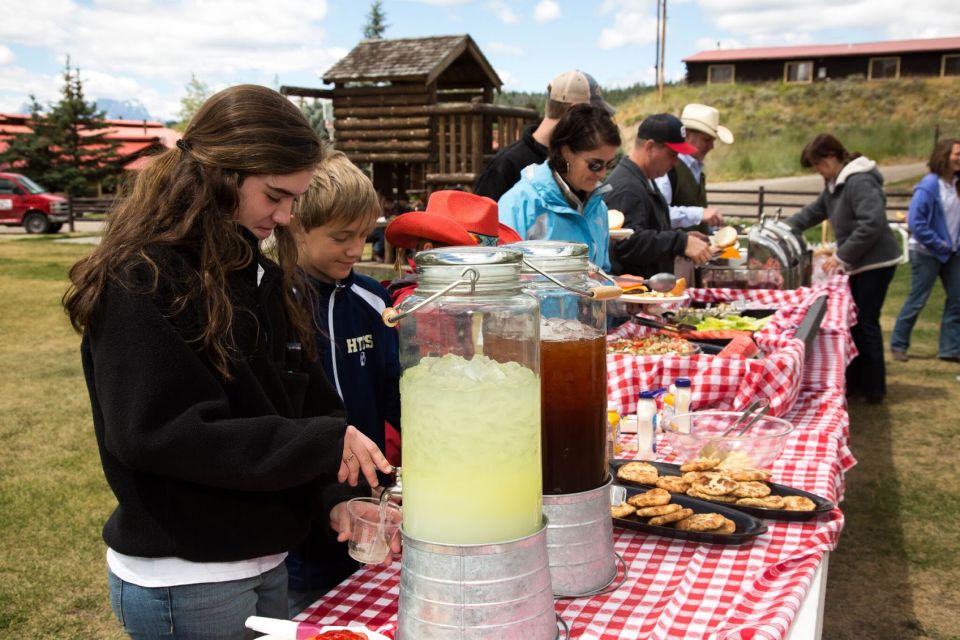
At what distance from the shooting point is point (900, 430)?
5.99 meters

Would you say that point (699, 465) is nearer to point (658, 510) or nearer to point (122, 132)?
point (658, 510)

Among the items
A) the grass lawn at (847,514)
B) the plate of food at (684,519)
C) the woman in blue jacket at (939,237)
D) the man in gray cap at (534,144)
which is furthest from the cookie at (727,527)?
the woman in blue jacket at (939,237)

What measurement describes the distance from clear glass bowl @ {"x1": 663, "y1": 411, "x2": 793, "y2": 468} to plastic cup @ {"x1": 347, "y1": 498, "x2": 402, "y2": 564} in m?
1.07

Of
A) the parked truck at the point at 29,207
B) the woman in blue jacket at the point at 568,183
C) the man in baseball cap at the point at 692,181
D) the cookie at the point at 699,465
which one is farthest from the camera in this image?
the parked truck at the point at 29,207

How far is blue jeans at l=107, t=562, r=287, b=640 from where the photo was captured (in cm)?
141

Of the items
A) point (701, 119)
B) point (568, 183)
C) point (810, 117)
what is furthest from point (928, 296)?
point (810, 117)

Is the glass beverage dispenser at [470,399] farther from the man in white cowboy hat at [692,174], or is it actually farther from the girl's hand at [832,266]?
the girl's hand at [832,266]

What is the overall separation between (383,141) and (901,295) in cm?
766

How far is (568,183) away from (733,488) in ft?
5.26

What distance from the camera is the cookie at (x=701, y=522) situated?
178 centimetres

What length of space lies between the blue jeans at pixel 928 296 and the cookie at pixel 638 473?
632cm

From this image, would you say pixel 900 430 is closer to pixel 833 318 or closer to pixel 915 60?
pixel 833 318

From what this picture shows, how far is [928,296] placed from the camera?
25.2ft

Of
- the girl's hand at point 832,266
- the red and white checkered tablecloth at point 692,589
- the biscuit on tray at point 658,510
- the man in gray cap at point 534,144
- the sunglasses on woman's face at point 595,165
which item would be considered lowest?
the red and white checkered tablecloth at point 692,589
